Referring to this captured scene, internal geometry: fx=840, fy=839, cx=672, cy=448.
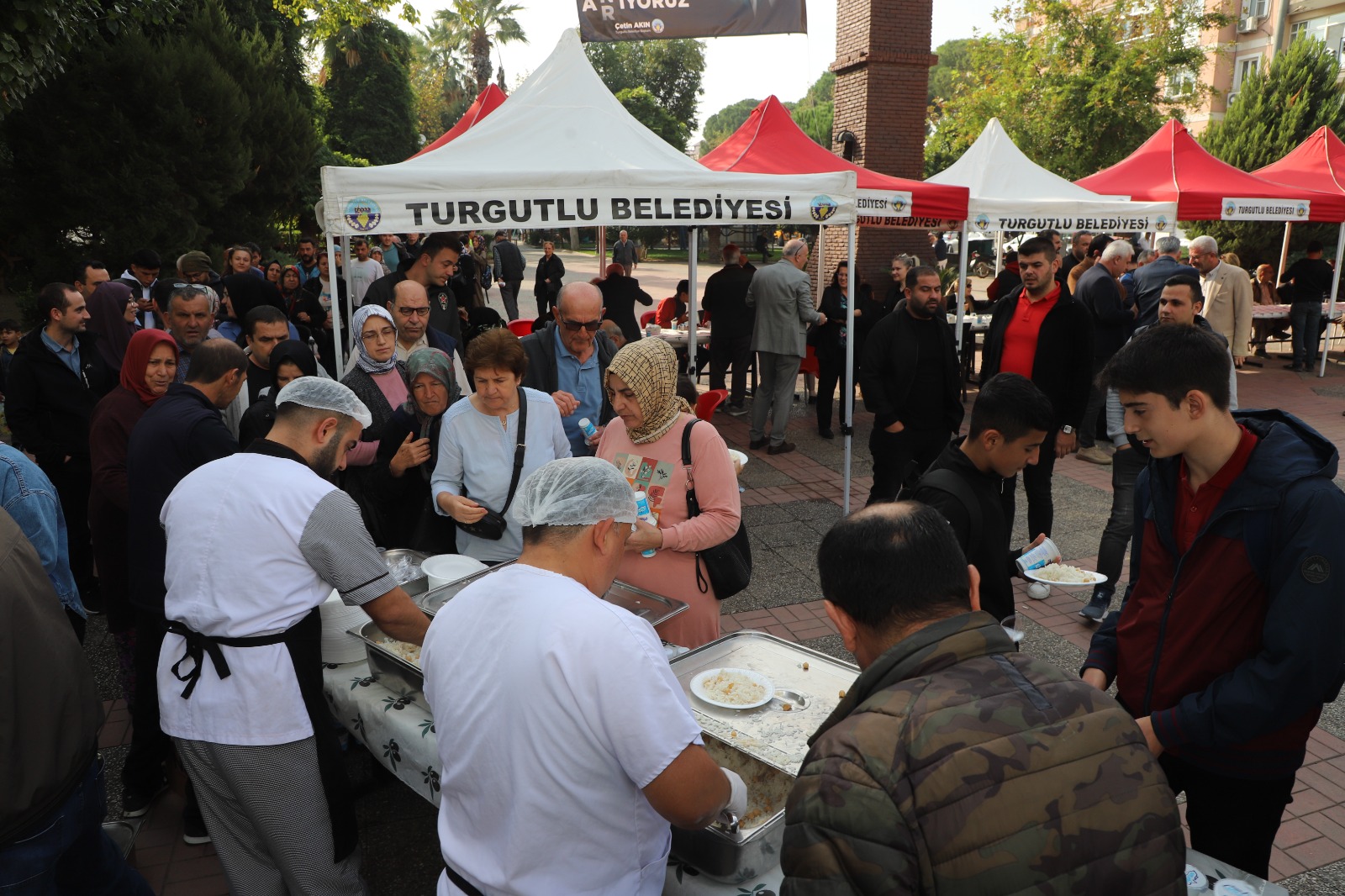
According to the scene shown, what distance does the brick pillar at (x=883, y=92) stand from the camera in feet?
46.3

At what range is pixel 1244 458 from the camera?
2.05 meters

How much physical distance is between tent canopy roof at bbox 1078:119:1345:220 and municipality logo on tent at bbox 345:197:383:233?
407 inches

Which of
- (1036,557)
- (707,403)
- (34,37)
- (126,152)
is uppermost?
(34,37)

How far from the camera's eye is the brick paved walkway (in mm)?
3109

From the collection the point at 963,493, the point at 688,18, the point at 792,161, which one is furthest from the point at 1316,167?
the point at 963,493

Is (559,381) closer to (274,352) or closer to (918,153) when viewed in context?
(274,352)

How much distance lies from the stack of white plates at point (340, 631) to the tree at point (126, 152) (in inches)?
527

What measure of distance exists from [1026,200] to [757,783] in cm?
930

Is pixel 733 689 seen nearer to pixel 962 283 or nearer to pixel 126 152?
pixel 962 283

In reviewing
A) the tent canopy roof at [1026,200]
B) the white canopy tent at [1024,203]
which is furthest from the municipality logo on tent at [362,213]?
the tent canopy roof at [1026,200]

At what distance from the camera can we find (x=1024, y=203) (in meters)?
9.48

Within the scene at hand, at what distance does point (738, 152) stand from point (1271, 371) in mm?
9768

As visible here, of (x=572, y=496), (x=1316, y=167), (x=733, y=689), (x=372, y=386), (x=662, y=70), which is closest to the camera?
(x=572, y=496)

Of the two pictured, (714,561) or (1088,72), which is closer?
(714,561)
